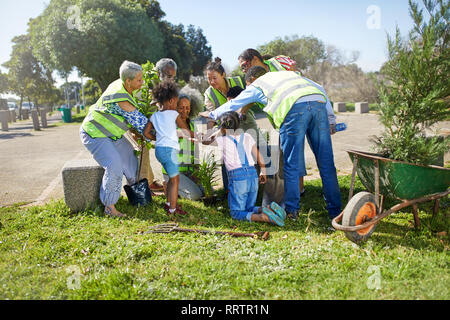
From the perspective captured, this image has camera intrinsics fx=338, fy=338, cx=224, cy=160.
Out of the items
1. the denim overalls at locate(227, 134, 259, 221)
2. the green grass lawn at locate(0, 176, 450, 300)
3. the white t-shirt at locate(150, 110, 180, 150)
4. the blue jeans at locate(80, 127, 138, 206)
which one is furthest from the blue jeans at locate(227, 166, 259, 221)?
the blue jeans at locate(80, 127, 138, 206)

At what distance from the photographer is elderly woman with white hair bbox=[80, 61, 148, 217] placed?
4.43 metres

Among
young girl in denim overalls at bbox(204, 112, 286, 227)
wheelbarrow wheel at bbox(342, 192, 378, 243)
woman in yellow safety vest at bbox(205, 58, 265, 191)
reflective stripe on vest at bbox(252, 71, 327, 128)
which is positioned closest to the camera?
wheelbarrow wheel at bbox(342, 192, 378, 243)

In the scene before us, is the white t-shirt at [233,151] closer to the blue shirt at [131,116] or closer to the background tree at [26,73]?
the blue shirt at [131,116]

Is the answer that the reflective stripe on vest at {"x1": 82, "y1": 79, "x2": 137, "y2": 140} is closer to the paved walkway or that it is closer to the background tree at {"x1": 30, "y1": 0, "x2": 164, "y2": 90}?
the paved walkway

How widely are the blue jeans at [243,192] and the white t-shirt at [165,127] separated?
911 mm

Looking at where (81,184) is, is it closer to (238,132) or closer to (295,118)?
(238,132)

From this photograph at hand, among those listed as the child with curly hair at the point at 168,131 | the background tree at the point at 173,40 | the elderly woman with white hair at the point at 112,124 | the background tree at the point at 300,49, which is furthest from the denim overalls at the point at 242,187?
the background tree at the point at 300,49

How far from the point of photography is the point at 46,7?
26281 mm

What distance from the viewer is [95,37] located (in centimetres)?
2312

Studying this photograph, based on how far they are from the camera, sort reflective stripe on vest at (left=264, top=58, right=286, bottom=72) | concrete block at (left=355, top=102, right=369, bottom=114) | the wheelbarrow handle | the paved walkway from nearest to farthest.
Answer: the wheelbarrow handle
reflective stripe on vest at (left=264, top=58, right=286, bottom=72)
the paved walkway
concrete block at (left=355, top=102, right=369, bottom=114)

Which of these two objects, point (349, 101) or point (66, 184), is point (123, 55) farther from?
point (66, 184)

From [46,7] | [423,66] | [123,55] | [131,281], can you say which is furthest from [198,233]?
[46,7]

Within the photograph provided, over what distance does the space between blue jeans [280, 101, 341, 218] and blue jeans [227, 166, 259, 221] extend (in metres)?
0.43

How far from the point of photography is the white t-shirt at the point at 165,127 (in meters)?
4.42
